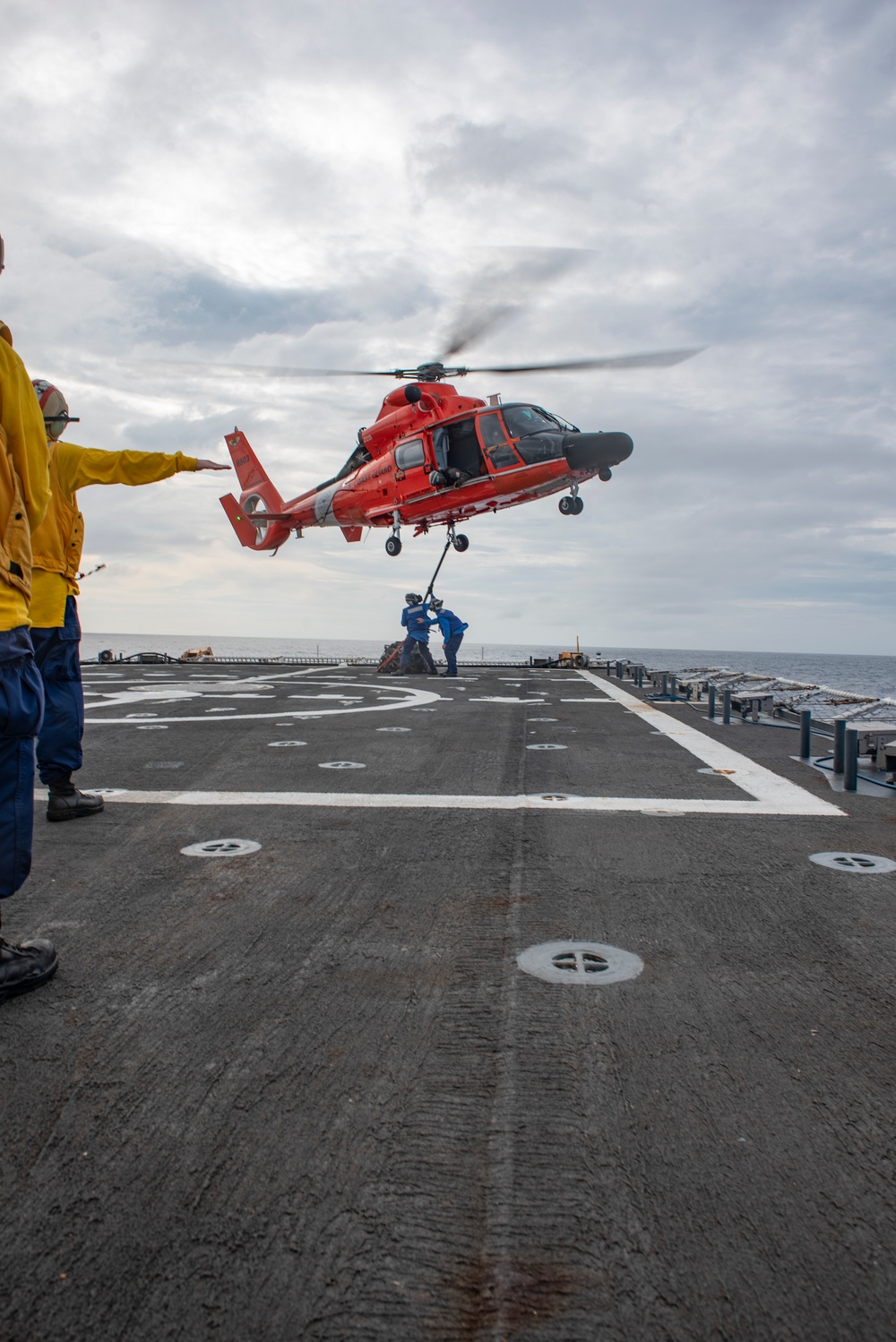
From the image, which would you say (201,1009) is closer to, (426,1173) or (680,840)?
(426,1173)

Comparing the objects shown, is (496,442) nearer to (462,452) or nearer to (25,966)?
(462,452)

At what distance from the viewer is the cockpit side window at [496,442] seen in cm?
1812

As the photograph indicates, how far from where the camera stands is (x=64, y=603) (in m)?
4.56

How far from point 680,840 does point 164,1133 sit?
2.99 m

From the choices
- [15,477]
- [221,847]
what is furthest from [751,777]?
[15,477]

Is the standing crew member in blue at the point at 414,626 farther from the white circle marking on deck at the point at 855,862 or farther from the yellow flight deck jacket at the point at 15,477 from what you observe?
the yellow flight deck jacket at the point at 15,477

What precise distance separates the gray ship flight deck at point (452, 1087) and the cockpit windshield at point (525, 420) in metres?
14.9

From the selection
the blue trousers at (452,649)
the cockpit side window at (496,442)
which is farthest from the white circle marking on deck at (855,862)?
the blue trousers at (452,649)

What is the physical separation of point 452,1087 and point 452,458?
18.2 m

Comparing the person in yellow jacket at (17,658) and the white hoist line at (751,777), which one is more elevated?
the person in yellow jacket at (17,658)

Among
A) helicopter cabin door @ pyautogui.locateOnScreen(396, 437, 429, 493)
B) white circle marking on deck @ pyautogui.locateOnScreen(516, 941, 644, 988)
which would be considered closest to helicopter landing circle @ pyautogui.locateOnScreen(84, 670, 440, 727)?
helicopter cabin door @ pyautogui.locateOnScreen(396, 437, 429, 493)

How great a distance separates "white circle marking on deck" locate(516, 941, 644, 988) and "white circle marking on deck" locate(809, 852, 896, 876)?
1.52 m

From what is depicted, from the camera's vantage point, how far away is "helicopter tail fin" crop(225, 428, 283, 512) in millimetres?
28569

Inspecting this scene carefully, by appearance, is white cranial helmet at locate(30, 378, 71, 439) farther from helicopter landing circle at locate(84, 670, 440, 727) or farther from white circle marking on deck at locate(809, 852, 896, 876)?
helicopter landing circle at locate(84, 670, 440, 727)
